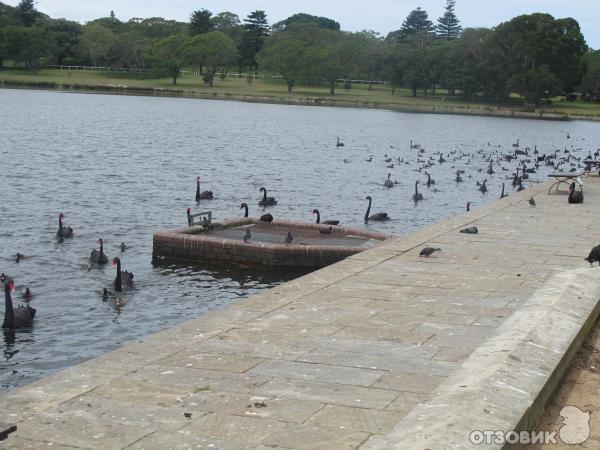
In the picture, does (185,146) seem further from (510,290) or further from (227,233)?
(510,290)

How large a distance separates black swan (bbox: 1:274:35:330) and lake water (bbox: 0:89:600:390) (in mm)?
236

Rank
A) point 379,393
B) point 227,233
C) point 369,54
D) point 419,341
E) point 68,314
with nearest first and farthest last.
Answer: point 379,393
point 419,341
point 68,314
point 227,233
point 369,54

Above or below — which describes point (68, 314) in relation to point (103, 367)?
below

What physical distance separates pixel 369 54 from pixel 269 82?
17.1 meters

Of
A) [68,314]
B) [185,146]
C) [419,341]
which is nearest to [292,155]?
[185,146]

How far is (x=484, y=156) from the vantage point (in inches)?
2435

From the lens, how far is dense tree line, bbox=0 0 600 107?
122188 mm

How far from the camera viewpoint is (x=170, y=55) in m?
145

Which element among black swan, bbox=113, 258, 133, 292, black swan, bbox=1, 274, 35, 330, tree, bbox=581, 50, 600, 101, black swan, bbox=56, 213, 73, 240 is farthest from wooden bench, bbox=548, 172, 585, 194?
tree, bbox=581, 50, 600, 101

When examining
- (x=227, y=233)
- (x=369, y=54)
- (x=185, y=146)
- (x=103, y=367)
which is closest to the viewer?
(x=103, y=367)

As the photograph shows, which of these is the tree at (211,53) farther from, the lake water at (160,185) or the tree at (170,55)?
the lake water at (160,185)

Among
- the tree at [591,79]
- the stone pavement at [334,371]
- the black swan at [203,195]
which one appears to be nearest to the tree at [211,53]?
the tree at [591,79]

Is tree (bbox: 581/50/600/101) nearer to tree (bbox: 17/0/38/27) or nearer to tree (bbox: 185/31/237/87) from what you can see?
tree (bbox: 185/31/237/87)

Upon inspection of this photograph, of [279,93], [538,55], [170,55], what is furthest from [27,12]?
[538,55]
